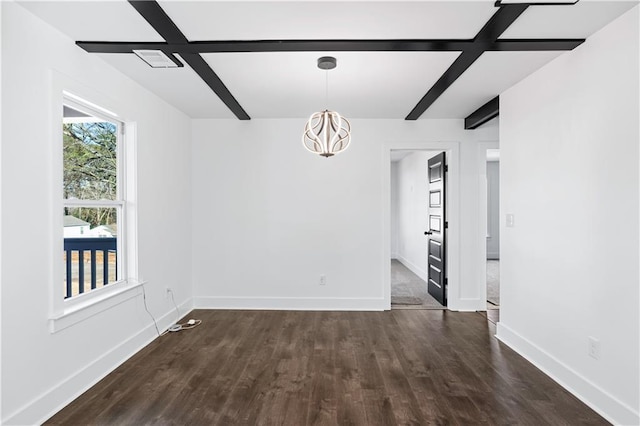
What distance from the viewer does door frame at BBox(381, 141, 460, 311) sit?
4695 millimetres

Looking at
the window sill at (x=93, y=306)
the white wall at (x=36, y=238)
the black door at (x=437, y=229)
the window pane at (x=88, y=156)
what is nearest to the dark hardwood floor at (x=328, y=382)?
the white wall at (x=36, y=238)

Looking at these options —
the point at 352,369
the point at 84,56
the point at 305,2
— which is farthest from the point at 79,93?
the point at 352,369

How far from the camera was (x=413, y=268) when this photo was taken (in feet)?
23.9

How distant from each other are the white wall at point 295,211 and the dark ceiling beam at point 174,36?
1256 mm

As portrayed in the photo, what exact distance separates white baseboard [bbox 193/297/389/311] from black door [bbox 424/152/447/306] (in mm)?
1022

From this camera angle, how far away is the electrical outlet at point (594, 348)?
243 centimetres

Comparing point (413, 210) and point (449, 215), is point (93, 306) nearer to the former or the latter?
point (449, 215)

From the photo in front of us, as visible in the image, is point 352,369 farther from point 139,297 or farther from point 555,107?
point 555,107

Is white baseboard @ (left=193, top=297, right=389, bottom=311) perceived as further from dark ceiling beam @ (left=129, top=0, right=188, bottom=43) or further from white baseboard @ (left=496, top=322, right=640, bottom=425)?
dark ceiling beam @ (left=129, top=0, right=188, bottom=43)

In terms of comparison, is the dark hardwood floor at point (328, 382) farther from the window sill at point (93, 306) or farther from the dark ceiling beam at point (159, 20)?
the dark ceiling beam at point (159, 20)

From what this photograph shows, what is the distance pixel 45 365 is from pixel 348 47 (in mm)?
2873

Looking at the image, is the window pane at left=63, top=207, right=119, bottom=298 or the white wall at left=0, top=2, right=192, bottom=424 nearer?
the white wall at left=0, top=2, right=192, bottom=424

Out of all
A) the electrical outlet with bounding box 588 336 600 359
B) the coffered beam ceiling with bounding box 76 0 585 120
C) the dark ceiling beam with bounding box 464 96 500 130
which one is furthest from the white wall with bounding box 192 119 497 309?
the electrical outlet with bounding box 588 336 600 359

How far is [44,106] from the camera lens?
2.28m
